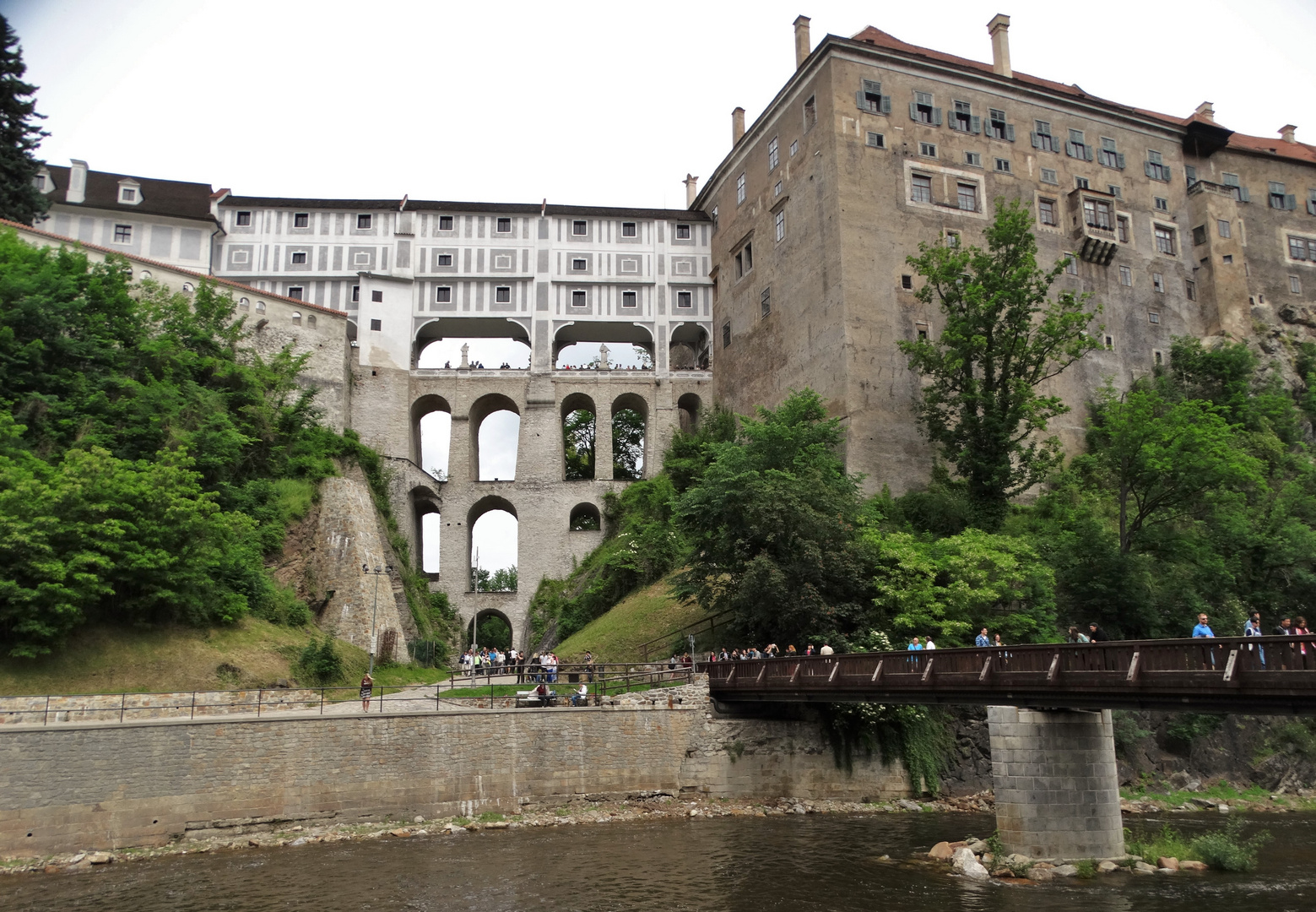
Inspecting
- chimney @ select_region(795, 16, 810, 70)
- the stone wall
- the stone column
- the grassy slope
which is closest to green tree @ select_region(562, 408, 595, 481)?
the grassy slope

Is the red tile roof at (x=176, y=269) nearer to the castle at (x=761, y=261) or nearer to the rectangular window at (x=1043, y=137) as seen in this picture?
the castle at (x=761, y=261)

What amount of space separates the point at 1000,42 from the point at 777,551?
123 ft

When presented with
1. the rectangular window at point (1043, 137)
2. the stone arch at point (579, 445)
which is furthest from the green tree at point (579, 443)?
the rectangular window at point (1043, 137)

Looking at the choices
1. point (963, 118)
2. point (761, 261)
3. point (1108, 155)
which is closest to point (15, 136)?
point (761, 261)

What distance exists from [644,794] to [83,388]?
2635cm

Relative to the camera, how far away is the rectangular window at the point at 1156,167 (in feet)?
182

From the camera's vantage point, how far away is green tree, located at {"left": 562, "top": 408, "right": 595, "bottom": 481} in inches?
2571

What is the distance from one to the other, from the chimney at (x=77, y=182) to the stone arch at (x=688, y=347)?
114 ft

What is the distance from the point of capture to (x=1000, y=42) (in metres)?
53.7

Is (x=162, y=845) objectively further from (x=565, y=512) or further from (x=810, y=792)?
(x=565, y=512)

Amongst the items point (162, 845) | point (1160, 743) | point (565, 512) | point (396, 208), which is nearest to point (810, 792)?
point (1160, 743)

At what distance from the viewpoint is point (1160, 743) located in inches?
1309

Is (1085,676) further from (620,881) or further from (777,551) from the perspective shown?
(777,551)

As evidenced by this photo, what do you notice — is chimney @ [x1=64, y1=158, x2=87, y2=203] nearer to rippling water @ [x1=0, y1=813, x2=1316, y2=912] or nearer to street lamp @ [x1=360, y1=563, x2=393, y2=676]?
street lamp @ [x1=360, y1=563, x2=393, y2=676]
